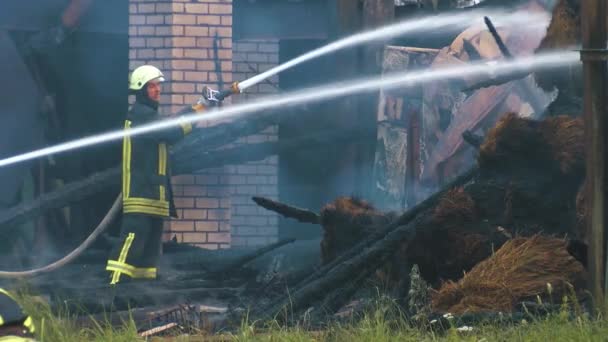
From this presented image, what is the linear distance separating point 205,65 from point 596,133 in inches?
205

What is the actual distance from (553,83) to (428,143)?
1683 millimetres

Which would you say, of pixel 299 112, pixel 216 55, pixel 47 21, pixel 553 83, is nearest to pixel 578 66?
pixel 553 83

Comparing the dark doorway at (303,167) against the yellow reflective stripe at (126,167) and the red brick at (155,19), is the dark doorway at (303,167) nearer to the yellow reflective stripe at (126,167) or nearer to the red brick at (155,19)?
the red brick at (155,19)

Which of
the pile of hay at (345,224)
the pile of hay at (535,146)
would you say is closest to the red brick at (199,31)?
the pile of hay at (345,224)

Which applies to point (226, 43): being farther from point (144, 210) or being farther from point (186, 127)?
point (144, 210)

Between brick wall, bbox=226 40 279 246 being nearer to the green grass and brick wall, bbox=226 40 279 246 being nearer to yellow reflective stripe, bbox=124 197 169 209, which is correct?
yellow reflective stripe, bbox=124 197 169 209

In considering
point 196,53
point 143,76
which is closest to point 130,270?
point 143,76

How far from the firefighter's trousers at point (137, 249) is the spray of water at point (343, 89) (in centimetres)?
66

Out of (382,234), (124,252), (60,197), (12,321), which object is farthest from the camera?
(60,197)

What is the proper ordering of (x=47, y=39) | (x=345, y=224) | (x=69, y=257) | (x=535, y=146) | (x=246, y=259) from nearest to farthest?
1. (x=535, y=146)
2. (x=345, y=224)
3. (x=246, y=259)
4. (x=69, y=257)
5. (x=47, y=39)

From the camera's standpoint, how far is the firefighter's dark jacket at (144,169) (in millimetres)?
9094

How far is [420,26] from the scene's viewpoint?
999 cm

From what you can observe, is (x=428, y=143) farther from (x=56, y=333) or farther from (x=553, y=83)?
(x=56, y=333)

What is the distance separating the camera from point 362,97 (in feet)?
32.3
